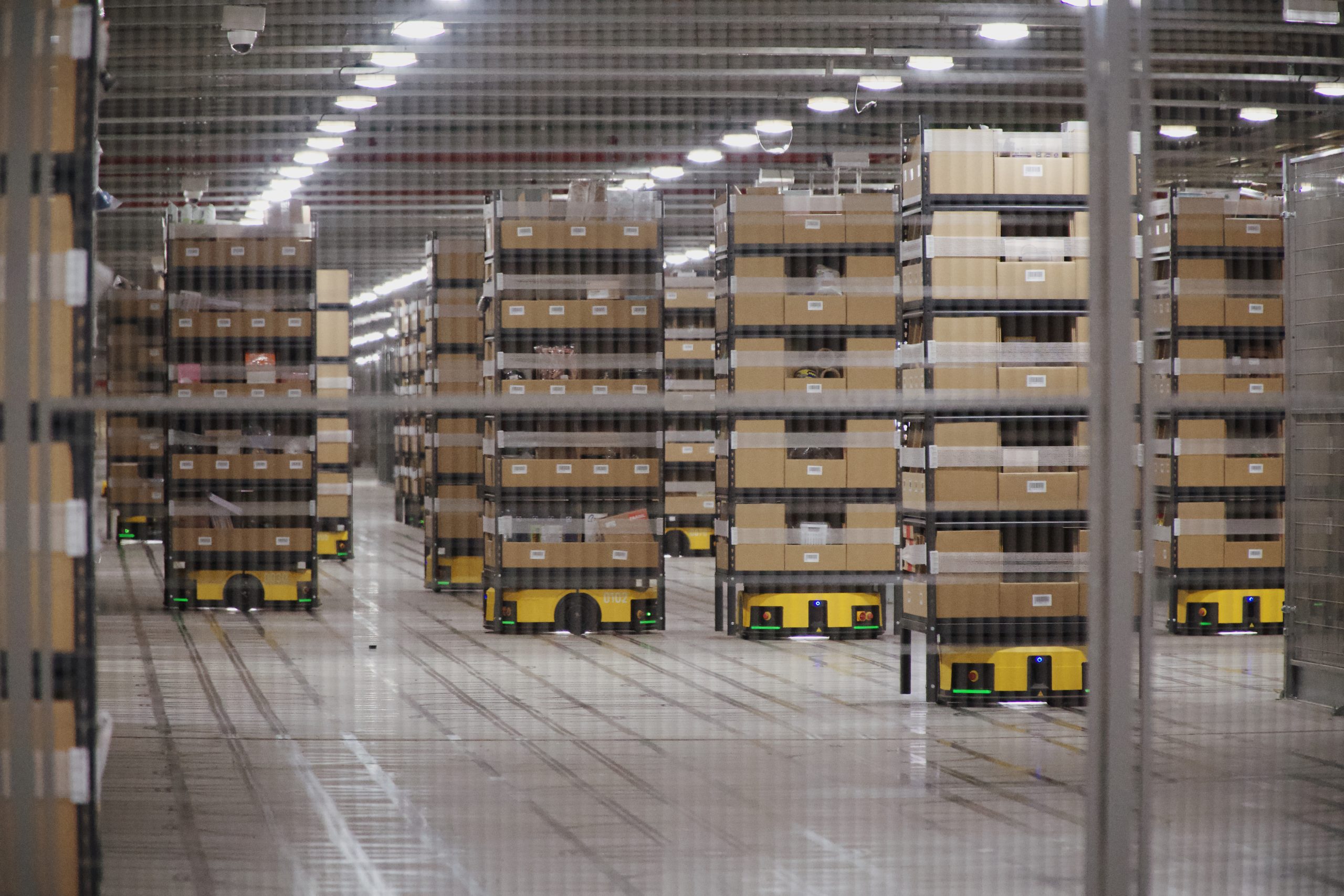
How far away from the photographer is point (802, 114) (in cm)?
1689

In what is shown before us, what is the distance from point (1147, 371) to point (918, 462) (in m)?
4.82

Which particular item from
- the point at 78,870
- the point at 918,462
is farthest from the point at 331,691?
the point at 78,870

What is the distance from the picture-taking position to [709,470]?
19.5m

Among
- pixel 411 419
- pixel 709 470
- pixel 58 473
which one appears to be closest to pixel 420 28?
pixel 58 473

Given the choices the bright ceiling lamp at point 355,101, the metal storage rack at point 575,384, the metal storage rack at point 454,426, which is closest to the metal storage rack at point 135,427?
the metal storage rack at point 454,426

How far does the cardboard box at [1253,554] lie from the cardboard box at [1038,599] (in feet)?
12.4

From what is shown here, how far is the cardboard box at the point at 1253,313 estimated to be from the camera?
1166 centimetres

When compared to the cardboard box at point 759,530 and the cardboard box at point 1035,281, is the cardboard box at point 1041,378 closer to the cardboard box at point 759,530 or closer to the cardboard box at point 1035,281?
the cardboard box at point 1035,281

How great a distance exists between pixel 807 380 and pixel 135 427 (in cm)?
1281

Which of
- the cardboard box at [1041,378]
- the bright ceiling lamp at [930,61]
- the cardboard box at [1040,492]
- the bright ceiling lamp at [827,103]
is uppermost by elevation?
the bright ceiling lamp at [930,61]

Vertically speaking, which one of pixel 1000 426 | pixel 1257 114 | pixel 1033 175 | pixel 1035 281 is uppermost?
pixel 1257 114

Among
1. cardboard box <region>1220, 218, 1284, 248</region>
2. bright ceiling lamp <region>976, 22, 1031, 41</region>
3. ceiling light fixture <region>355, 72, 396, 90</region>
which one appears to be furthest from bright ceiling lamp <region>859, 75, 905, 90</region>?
ceiling light fixture <region>355, 72, 396, 90</region>

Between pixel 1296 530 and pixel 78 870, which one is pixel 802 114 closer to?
pixel 1296 530

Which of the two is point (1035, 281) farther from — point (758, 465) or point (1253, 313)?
point (1253, 313)
